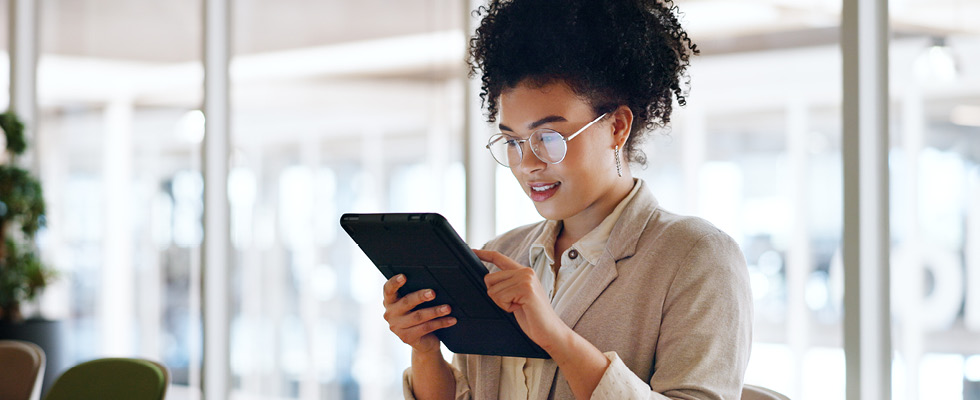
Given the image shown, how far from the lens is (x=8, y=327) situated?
4082mm

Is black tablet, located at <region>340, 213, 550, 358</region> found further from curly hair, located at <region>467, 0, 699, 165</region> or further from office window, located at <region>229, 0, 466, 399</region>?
office window, located at <region>229, 0, 466, 399</region>

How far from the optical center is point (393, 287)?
1.42 m

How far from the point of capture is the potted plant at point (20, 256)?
4.10m

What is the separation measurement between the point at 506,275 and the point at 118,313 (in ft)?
12.1

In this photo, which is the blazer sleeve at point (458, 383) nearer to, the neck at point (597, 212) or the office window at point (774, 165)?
the neck at point (597, 212)

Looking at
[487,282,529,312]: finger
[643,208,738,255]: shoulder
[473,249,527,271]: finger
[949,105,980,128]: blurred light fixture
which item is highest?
[949,105,980,128]: blurred light fixture

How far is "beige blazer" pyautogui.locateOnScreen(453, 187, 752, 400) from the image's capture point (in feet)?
4.25

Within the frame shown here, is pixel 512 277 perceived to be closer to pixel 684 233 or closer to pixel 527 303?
pixel 527 303

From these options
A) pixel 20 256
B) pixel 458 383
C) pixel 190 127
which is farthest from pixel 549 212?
pixel 20 256

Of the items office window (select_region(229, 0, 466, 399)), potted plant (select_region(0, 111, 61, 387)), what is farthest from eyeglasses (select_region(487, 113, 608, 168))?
potted plant (select_region(0, 111, 61, 387))

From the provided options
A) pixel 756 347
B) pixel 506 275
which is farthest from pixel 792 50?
pixel 506 275

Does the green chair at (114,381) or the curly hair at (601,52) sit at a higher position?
the curly hair at (601,52)

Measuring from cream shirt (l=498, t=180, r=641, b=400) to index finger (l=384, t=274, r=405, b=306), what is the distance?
229 millimetres

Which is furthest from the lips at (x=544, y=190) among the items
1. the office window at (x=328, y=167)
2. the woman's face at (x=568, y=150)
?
the office window at (x=328, y=167)
